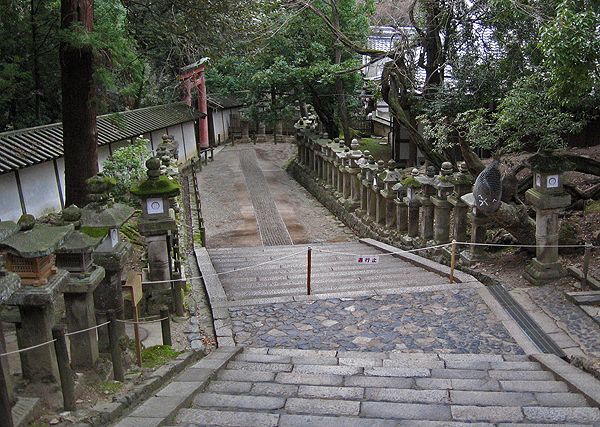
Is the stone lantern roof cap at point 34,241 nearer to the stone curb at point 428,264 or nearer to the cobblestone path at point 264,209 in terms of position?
the stone curb at point 428,264

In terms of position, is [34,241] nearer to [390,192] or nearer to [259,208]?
[390,192]

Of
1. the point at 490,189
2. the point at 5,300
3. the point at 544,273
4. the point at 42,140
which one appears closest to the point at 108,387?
the point at 5,300

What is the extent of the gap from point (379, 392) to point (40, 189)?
499 inches

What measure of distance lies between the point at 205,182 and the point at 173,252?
714 inches

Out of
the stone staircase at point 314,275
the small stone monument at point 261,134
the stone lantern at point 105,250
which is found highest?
the small stone monument at point 261,134

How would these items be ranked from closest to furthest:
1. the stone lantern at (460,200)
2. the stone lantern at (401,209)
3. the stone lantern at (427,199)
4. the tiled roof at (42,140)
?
the stone lantern at (460,200)
the stone lantern at (427,199)
the tiled roof at (42,140)
the stone lantern at (401,209)

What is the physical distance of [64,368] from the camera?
15.8ft

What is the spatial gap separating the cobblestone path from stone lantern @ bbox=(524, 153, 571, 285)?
9512mm

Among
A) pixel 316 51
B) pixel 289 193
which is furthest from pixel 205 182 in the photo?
pixel 316 51

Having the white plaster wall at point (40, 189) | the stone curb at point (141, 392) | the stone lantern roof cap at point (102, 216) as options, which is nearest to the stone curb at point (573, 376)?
the stone curb at point (141, 392)

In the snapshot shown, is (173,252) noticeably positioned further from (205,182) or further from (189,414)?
(205,182)

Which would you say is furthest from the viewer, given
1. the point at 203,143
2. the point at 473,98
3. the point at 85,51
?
the point at 203,143

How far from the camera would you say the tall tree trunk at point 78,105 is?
9.96m

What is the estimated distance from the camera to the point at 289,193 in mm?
26531
